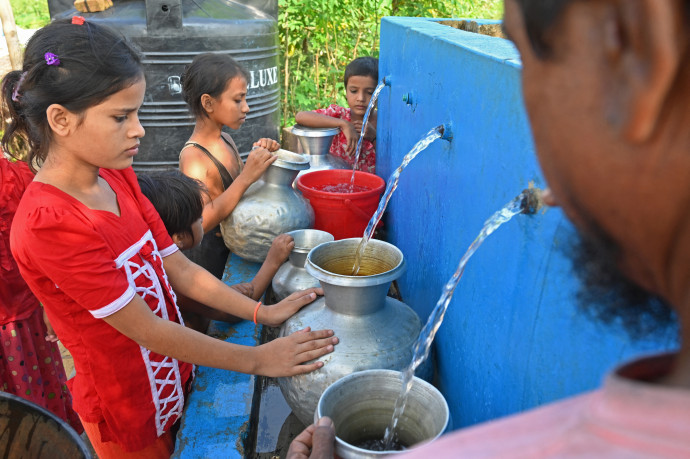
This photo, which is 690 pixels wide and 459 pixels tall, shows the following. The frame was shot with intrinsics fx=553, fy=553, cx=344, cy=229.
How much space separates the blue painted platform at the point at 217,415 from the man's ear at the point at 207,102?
1538 mm

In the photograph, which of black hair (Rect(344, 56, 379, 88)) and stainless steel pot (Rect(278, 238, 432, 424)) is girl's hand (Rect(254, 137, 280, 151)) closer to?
stainless steel pot (Rect(278, 238, 432, 424))

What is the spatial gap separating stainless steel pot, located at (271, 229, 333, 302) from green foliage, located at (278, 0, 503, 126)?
530cm

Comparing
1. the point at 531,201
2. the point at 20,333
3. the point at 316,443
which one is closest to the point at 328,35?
the point at 20,333

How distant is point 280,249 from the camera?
2889 millimetres

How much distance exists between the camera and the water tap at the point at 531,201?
1.32m

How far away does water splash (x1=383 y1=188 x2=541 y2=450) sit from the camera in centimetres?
137

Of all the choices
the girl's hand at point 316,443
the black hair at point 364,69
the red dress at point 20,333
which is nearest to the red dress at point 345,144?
the black hair at point 364,69

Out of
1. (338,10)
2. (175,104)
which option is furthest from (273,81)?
(338,10)

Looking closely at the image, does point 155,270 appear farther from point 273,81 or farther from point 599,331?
point 273,81

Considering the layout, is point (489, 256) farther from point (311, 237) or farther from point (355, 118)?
point (355, 118)

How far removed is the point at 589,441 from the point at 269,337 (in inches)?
104

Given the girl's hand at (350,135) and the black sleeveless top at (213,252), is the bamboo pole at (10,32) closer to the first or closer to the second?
the black sleeveless top at (213,252)

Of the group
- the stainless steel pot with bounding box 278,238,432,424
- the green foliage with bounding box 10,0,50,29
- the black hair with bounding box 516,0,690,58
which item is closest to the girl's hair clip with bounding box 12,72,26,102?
the stainless steel pot with bounding box 278,238,432,424

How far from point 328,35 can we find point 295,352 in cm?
709
